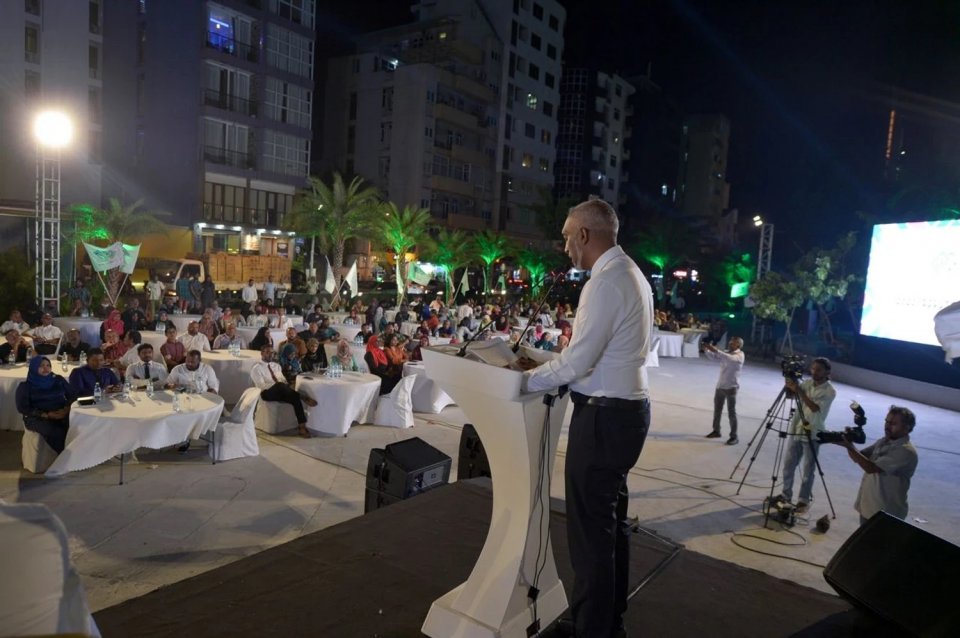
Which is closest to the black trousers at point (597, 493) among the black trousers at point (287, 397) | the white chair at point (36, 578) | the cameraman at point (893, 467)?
the white chair at point (36, 578)

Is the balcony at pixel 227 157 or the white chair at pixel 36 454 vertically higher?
the balcony at pixel 227 157

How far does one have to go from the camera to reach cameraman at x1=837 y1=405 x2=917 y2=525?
17.6 ft

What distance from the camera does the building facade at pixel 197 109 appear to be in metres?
Answer: 32.1

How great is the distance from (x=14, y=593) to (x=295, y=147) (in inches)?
1483

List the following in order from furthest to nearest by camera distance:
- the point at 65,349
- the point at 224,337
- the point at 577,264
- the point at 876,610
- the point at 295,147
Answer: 1. the point at 295,147
2. the point at 224,337
3. the point at 65,349
4. the point at 876,610
5. the point at 577,264

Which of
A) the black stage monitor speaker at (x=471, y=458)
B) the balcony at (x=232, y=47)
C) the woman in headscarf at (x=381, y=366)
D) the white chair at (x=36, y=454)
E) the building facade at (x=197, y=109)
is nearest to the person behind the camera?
the black stage monitor speaker at (x=471, y=458)

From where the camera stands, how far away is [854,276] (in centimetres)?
2112

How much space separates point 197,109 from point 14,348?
26690 mm

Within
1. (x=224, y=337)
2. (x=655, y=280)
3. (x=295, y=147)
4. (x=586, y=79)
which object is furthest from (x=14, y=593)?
(x=586, y=79)

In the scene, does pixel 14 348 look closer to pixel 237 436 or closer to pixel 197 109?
pixel 237 436

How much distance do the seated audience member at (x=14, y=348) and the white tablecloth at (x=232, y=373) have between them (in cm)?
→ 248

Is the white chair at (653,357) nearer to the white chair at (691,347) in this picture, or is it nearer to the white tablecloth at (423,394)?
the white chair at (691,347)

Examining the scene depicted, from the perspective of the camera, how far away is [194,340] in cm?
1053

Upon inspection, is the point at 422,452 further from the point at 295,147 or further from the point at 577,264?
the point at 295,147
